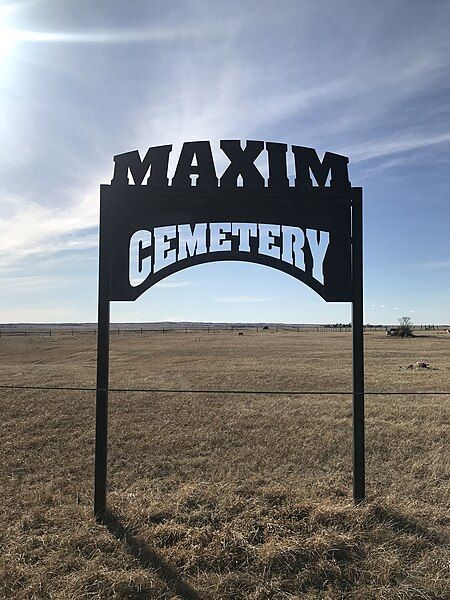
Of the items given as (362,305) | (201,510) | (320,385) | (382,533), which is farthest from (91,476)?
(320,385)

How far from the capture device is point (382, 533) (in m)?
4.57

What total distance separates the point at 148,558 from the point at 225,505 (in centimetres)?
128

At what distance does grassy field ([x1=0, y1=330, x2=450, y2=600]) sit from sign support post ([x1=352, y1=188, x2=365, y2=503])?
350mm

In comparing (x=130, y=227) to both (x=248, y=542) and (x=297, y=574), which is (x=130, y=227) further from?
(x=297, y=574)

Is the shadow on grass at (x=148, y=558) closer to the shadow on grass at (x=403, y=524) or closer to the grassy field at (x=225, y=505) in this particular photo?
the grassy field at (x=225, y=505)

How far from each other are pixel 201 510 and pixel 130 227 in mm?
3451

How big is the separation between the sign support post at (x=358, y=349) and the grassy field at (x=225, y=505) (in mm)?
350

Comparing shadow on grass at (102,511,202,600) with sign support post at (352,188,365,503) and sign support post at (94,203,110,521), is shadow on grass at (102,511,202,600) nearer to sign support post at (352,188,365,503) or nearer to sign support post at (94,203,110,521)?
sign support post at (94,203,110,521)

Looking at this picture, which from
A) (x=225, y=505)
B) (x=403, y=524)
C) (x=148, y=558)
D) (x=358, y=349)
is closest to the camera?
(x=148, y=558)

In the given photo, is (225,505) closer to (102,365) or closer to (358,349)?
(102,365)

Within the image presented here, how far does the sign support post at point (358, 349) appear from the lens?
215 inches

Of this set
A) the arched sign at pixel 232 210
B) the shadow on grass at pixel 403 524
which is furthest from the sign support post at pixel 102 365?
the shadow on grass at pixel 403 524

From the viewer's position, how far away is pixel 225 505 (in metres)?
5.26

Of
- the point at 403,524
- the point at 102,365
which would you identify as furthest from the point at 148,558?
the point at 403,524
